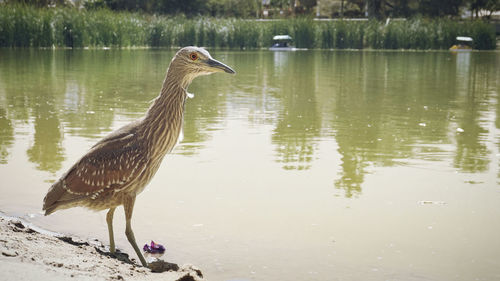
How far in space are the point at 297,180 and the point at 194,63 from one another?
2.83 m

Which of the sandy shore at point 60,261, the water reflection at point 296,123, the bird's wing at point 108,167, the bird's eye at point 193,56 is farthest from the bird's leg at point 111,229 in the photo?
the water reflection at point 296,123

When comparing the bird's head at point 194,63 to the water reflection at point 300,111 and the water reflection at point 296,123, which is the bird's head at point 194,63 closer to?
the water reflection at point 300,111

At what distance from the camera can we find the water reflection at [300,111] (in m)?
8.04

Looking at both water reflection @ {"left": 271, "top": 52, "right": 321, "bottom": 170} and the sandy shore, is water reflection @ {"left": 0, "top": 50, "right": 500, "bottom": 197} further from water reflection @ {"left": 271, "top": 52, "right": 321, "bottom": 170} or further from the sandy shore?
the sandy shore

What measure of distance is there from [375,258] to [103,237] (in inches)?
80.8

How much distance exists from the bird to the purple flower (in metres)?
0.33

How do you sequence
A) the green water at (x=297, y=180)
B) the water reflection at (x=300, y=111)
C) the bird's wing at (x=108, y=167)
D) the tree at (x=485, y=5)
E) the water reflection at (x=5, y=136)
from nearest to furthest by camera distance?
1. the bird's wing at (x=108, y=167)
2. the green water at (x=297, y=180)
3. the water reflection at (x=5, y=136)
4. the water reflection at (x=300, y=111)
5. the tree at (x=485, y=5)

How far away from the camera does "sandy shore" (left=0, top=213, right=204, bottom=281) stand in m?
3.34

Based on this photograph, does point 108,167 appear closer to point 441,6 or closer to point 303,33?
point 303,33

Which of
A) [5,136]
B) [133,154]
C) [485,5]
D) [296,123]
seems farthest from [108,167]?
[485,5]

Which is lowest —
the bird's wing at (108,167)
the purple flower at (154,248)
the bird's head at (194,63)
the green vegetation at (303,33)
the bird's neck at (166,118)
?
the purple flower at (154,248)

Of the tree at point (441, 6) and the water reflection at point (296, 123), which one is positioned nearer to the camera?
the water reflection at point (296, 123)


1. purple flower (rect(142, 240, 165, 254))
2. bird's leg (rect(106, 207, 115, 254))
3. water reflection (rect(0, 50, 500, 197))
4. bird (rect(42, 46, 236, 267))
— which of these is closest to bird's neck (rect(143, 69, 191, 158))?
bird (rect(42, 46, 236, 267))

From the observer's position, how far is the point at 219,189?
6.31 m
